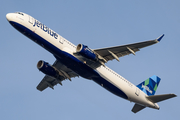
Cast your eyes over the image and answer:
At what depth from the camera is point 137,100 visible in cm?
4000

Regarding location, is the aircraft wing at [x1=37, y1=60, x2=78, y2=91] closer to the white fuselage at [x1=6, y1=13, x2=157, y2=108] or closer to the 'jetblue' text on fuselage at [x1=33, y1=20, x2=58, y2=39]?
the white fuselage at [x1=6, y1=13, x2=157, y2=108]

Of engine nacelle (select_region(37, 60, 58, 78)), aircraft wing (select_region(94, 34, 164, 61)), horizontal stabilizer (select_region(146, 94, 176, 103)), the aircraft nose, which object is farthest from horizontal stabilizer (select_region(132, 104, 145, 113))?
the aircraft nose

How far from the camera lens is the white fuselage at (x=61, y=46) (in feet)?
108

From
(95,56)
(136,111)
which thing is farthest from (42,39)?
(136,111)

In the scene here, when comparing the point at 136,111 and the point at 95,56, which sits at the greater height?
the point at 95,56

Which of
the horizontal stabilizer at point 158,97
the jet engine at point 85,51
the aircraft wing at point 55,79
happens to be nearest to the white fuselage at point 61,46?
the jet engine at point 85,51

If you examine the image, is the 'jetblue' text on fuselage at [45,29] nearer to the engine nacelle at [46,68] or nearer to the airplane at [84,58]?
the airplane at [84,58]

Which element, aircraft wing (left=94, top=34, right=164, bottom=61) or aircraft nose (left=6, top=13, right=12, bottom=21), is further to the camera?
aircraft wing (left=94, top=34, right=164, bottom=61)

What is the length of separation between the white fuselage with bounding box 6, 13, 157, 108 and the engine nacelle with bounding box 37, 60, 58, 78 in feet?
14.0

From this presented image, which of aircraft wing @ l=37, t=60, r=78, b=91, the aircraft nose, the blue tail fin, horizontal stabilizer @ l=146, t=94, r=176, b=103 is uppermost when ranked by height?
the blue tail fin

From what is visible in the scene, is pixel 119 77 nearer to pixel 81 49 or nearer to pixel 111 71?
pixel 111 71

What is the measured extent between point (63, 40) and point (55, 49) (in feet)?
5.82

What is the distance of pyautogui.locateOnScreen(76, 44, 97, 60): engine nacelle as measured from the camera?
3272cm

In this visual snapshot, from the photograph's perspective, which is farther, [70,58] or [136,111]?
[136,111]
